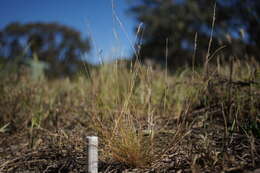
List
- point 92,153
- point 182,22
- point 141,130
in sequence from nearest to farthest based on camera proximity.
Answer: point 92,153, point 141,130, point 182,22

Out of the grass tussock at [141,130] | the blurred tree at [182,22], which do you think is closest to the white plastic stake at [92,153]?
the grass tussock at [141,130]

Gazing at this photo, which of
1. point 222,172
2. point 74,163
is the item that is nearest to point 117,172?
point 74,163

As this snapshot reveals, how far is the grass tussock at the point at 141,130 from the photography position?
108 centimetres

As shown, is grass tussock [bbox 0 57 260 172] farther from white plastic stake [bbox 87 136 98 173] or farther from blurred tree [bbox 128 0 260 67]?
blurred tree [bbox 128 0 260 67]

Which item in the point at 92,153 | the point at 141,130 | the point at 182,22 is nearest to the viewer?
the point at 92,153

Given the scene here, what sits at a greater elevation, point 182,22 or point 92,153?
point 182,22

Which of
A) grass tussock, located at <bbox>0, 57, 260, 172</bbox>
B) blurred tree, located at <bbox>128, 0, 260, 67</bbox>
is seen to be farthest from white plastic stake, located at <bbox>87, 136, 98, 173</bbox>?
blurred tree, located at <bbox>128, 0, 260, 67</bbox>

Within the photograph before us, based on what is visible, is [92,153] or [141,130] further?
[141,130]

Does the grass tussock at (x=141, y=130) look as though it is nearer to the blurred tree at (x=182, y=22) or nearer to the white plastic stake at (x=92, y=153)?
the white plastic stake at (x=92, y=153)

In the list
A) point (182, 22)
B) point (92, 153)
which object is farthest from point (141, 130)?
point (182, 22)

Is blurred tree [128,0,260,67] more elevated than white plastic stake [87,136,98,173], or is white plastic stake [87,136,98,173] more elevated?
blurred tree [128,0,260,67]

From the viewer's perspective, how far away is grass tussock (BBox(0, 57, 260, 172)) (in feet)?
3.53

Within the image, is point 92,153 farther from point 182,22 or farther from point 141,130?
point 182,22

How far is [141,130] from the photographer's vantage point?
1.11 metres
